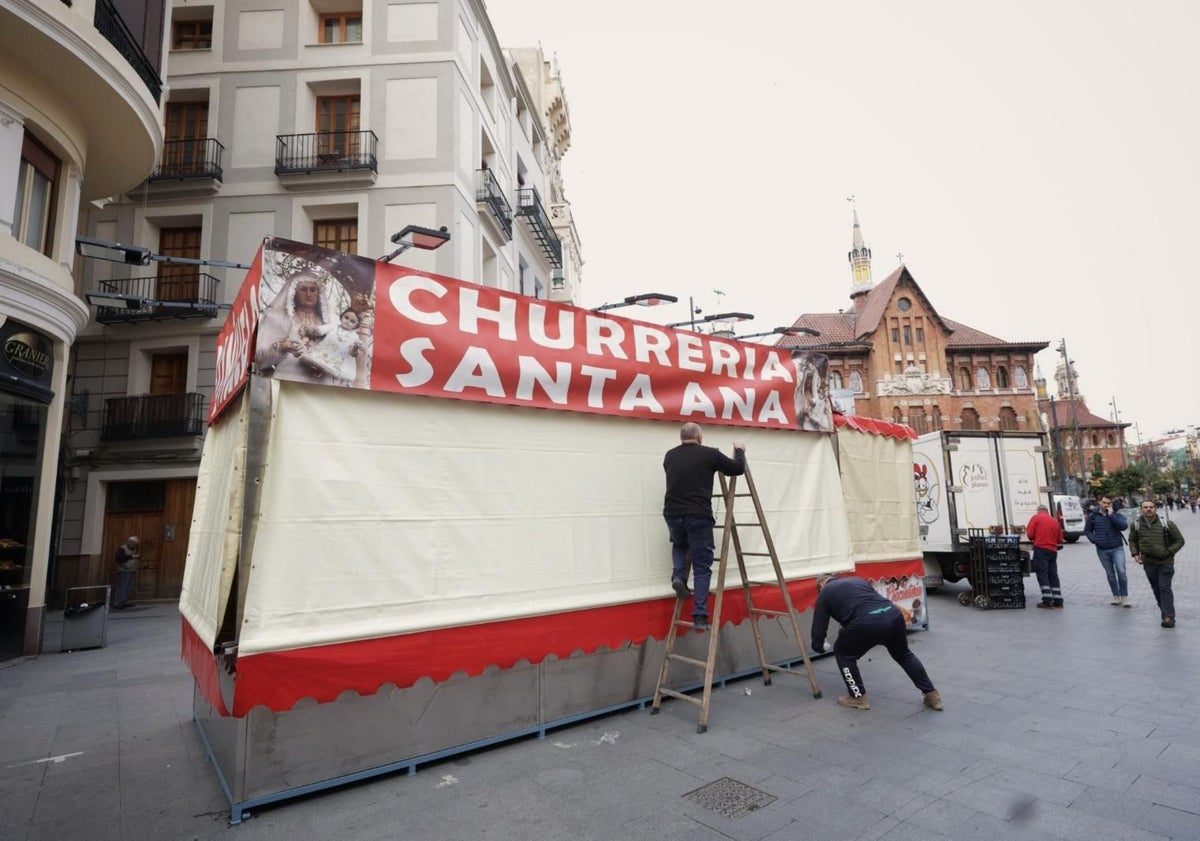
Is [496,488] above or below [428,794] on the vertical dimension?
above

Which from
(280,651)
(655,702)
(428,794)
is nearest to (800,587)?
(655,702)

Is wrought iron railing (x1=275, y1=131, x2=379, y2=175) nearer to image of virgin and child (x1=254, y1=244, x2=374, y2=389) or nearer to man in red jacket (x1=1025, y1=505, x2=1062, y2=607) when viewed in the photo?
image of virgin and child (x1=254, y1=244, x2=374, y2=389)

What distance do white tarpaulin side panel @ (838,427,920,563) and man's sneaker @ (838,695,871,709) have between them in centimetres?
243

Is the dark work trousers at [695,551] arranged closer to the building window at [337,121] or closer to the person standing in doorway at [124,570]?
the person standing in doorway at [124,570]

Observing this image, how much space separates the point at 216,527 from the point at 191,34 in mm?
20911

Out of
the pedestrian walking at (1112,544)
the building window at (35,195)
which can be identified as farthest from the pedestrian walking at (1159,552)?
the building window at (35,195)

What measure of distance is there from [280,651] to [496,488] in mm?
1838

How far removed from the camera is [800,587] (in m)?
6.84

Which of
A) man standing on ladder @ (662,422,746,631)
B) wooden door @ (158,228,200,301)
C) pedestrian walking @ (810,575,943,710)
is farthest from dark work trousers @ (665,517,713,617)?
wooden door @ (158,228,200,301)

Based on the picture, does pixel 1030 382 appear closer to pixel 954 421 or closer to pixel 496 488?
pixel 954 421

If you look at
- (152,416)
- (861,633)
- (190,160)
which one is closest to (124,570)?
(152,416)

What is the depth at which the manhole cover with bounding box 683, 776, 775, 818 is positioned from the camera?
12.7ft

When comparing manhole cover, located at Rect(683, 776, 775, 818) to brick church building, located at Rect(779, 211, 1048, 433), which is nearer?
manhole cover, located at Rect(683, 776, 775, 818)

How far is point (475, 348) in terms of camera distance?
4.93 meters
